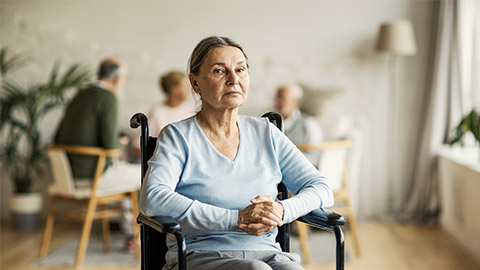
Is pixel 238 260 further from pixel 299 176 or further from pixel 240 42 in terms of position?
pixel 240 42

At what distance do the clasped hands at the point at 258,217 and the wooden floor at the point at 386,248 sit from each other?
6.79 ft

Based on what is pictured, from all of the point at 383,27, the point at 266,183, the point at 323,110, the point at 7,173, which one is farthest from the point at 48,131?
the point at 266,183

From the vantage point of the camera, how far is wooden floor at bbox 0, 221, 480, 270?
152 inches

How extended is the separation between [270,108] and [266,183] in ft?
11.1

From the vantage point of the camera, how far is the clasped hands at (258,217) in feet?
5.98

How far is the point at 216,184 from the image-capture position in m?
1.92

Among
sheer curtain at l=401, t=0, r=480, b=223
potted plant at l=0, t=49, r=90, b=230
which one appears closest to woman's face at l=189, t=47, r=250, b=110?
potted plant at l=0, t=49, r=90, b=230

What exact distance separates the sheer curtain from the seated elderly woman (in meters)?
3.04

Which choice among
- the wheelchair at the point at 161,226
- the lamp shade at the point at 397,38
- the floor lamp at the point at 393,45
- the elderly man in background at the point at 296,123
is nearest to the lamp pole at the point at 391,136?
the floor lamp at the point at 393,45

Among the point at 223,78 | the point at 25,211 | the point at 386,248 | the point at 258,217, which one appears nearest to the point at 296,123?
the point at 386,248

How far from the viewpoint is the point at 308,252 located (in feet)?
13.2

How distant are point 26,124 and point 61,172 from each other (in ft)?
5.43

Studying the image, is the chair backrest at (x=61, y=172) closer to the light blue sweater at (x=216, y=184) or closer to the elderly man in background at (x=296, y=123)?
the elderly man in background at (x=296, y=123)

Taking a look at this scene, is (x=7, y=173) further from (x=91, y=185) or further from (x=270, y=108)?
(x=270, y=108)
